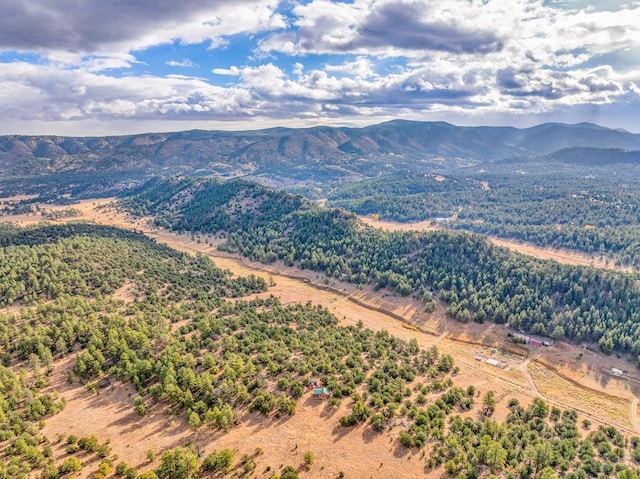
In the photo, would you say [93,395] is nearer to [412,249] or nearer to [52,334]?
[52,334]

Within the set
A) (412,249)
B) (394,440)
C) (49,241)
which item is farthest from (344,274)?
(49,241)

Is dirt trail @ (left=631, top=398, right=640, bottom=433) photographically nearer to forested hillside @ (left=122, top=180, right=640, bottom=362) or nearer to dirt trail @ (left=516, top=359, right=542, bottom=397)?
dirt trail @ (left=516, top=359, right=542, bottom=397)

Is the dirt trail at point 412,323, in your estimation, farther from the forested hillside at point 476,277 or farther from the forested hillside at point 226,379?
the forested hillside at point 226,379

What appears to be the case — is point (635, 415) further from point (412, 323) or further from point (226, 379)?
point (226, 379)

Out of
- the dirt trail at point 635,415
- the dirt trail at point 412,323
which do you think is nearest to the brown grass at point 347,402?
the dirt trail at point 412,323

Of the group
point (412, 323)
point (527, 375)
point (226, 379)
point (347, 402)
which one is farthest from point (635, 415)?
point (226, 379)

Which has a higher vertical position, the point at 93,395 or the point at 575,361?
the point at 93,395
